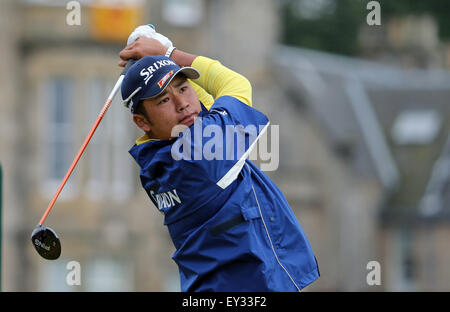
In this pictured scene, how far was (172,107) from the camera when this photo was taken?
15.8 feet

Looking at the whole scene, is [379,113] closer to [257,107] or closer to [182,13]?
[257,107]

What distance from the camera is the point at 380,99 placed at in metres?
30.4

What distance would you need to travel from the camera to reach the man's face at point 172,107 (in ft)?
15.8

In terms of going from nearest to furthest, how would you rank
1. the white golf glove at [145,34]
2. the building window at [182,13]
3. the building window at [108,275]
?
the white golf glove at [145,34]
the building window at [108,275]
the building window at [182,13]

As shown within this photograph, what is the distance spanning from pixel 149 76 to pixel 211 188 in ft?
2.10

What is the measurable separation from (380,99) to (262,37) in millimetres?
7477

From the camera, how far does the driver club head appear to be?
4945 millimetres

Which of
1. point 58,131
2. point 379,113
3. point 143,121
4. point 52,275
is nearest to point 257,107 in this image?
point 58,131

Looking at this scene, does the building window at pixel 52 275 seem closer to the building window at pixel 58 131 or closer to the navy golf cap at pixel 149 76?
the building window at pixel 58 131

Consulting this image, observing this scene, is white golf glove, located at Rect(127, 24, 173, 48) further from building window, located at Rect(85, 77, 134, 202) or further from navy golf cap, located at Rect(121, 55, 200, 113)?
building window, located at Rect(85, 77, 134, 202)

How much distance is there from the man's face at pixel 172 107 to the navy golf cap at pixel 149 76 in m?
0.05

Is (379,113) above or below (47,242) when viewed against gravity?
above

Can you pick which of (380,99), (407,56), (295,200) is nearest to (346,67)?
(380,99)

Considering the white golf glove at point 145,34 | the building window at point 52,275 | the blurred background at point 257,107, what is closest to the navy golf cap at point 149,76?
the white golf glove at point 145,34
